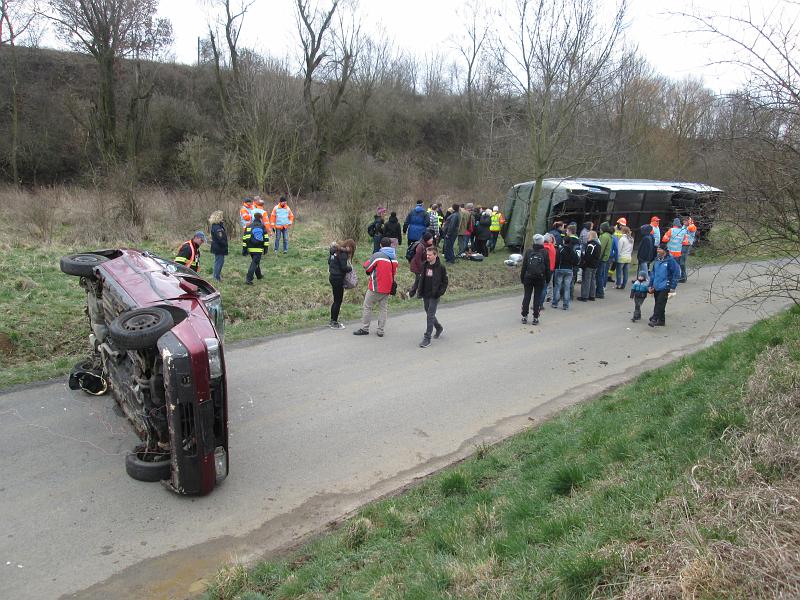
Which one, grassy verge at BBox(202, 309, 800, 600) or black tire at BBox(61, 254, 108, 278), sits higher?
black tire at BBox(61, 254, 108, 278)

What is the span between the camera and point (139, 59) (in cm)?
3753

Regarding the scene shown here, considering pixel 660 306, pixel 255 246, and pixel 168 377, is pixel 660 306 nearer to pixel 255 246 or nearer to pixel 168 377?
pixel 255 246

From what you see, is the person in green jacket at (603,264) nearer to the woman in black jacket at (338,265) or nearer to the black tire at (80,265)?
the woman in black jacket at (338,265)

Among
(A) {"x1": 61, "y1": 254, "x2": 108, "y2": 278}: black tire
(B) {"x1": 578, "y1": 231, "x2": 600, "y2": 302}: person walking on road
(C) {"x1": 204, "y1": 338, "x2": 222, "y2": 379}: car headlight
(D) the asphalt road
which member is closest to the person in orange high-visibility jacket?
(D) the asphalt road

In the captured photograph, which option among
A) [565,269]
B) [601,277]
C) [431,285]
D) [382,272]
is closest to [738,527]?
[431,285]

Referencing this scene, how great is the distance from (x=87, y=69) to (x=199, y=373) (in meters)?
40.1

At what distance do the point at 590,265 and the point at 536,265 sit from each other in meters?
2.99

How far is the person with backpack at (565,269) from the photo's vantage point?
43.9 feet

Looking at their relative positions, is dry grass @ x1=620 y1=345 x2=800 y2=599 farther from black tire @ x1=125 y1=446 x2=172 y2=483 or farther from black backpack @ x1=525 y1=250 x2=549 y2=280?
black backpack @ x1=525 y1=250 x2=549 y2=280

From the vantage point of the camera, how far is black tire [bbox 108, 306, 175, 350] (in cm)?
Answer: 509

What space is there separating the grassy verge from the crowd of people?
470 cm

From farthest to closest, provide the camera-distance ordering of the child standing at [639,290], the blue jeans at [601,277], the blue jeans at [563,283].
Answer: the blue jeans at [601,277]
the blue jeans at [563,283]
the child standing at [639,290]

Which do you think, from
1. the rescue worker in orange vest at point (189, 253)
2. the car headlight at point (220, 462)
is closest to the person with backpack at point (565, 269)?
the rescue worker in orange vest at point (189, 253)

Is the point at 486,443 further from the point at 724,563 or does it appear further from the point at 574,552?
the point at 724,563
